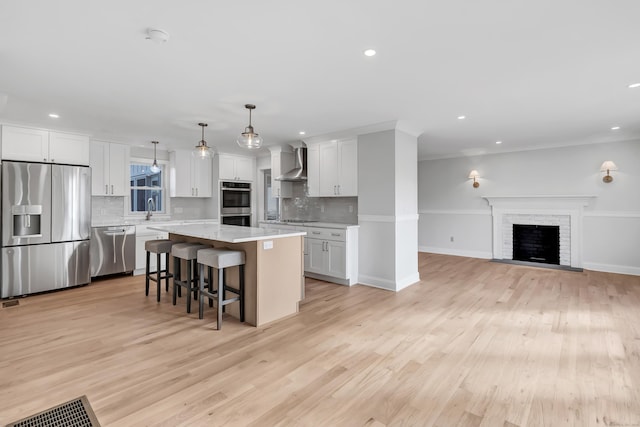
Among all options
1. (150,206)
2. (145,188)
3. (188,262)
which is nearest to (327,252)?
(188,262)

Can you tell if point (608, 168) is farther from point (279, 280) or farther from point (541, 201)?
point (279, 280)

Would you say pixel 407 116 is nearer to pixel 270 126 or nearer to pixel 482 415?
pixel 270 126

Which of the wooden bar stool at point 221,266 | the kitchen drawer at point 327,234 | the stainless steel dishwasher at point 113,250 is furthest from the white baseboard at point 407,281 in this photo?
the stainless steel dishwasher at point 113,250

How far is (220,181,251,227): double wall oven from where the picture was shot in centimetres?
683

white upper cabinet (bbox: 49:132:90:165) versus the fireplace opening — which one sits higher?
white upper cabinet (bbox: 49:132:90:165)

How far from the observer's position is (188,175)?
6473mm

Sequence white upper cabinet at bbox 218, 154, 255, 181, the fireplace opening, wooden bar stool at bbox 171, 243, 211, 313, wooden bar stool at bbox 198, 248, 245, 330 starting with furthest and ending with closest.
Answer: white upper cabinet at bbox 218, 154, 255, 181
the fireplace opening
wooden bar stool at bbox 171, 243, 211, 313
wooden bar stool at bbox 198, 248, 245, 330

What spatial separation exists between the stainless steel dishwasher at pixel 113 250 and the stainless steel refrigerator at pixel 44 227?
6.7 inches

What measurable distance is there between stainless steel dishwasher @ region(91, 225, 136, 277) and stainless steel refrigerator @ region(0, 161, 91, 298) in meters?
0.17

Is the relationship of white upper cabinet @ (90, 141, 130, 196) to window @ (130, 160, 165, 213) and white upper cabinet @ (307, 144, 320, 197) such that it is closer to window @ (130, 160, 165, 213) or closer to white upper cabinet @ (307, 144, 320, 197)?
window @ (130, 160, 165, 213)

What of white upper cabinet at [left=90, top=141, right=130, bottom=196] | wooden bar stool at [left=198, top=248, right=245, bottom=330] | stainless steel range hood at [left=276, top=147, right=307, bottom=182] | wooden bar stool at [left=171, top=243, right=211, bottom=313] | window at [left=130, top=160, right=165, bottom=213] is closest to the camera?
wooden bar stool at [left=198, top=248, right=245, bottom=330]

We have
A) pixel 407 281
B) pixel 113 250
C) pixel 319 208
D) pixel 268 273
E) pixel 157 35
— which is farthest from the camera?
pixel 319 208

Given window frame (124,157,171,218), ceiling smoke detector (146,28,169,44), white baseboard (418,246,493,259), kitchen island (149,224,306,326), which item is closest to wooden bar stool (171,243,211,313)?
kitchen island (149,224,306,326)

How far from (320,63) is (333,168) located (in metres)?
2.73
